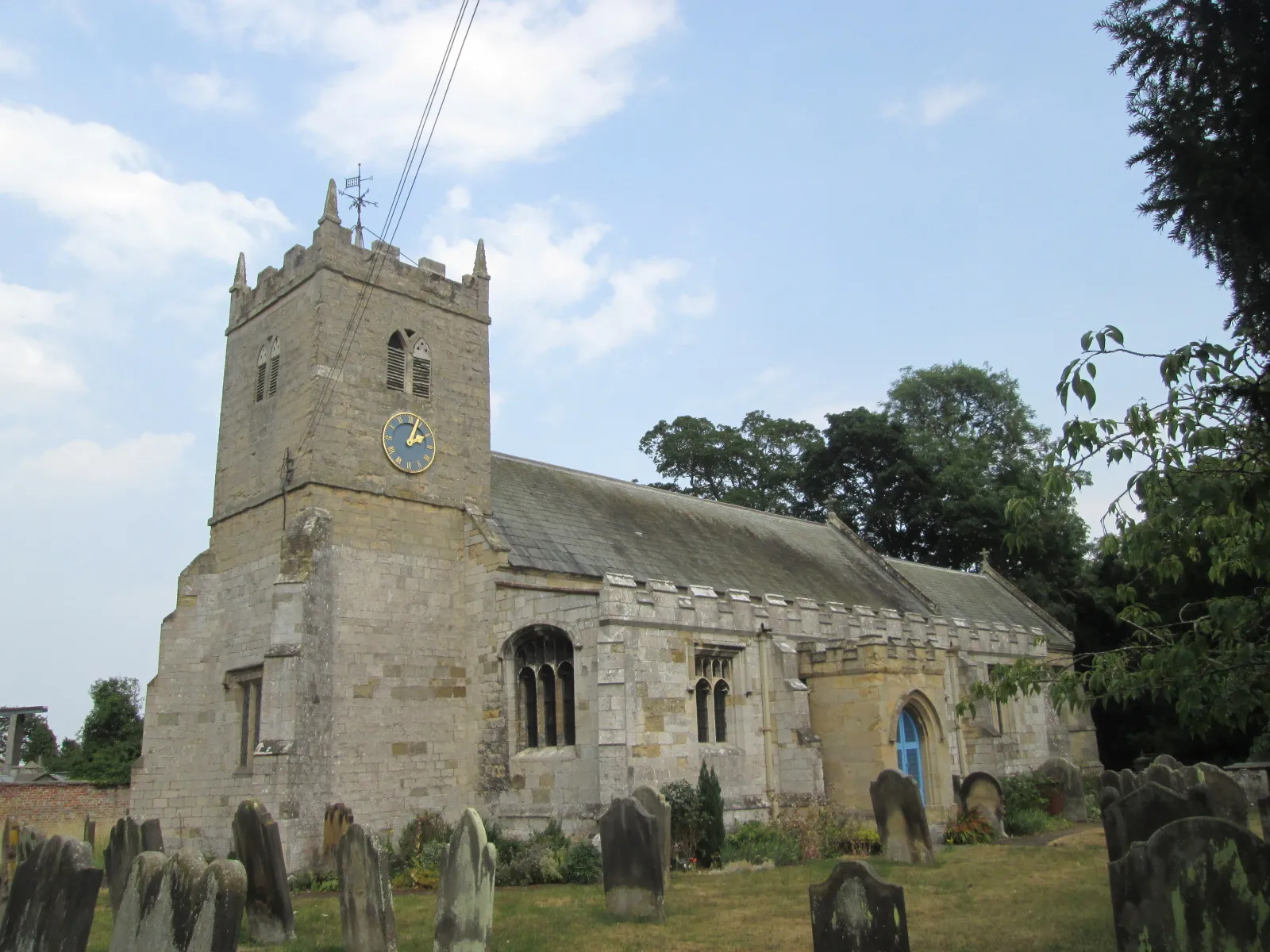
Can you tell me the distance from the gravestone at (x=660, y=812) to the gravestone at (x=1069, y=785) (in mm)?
13737

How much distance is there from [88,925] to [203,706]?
460 inches

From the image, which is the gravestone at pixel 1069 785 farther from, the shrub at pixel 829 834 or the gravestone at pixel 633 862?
the gravestone at pixel 633 862

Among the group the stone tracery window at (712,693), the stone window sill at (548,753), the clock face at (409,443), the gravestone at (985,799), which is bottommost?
the gravestone at (985,799)

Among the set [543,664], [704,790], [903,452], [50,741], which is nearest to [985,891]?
[704,790]

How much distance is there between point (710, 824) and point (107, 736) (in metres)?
29.5

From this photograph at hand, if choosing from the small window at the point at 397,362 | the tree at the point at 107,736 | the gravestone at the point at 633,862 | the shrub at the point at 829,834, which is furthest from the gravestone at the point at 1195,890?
the tree at the point at 107,736

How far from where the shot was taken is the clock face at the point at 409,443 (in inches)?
742

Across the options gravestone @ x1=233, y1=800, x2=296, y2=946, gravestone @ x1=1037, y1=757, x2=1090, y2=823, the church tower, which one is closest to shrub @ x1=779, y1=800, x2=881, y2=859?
the church tower

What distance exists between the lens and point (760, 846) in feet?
53.1

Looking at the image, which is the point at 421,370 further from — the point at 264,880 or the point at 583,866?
the point at 264,880

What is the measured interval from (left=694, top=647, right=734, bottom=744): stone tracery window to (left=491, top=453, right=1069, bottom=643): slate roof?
83.7 inches

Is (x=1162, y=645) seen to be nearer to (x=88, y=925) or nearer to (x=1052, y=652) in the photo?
(x=88, y=925)

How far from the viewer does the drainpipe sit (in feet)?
61.6

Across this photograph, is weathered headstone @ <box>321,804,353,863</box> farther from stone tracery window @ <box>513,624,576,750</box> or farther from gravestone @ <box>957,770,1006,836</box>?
gravestone @ <box>957,770,1006,836</box>
